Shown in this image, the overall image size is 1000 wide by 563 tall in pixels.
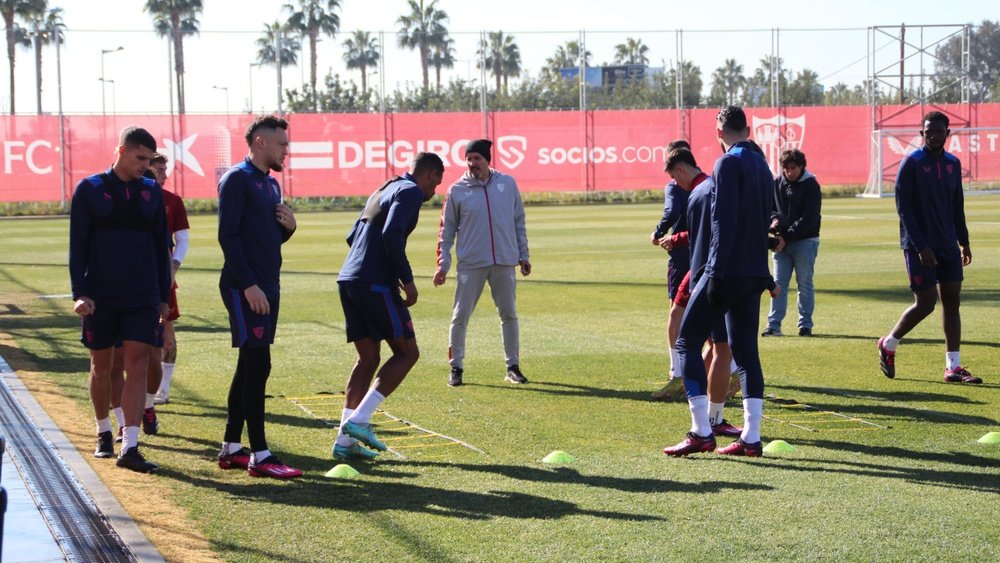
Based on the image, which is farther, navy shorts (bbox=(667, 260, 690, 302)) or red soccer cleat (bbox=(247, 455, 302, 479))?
navy shorts (bbox=(667, 260, 690, 302))

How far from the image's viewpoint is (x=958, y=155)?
52000mm

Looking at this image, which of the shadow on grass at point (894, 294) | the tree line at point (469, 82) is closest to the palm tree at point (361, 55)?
the tree line at point (469, 82)

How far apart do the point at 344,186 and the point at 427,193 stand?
42.9 metres

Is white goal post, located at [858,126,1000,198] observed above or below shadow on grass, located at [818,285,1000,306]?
above

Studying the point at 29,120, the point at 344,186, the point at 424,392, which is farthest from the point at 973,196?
the point at 424,392

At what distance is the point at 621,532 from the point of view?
236 inches

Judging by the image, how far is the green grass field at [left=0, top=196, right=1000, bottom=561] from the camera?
5.92m

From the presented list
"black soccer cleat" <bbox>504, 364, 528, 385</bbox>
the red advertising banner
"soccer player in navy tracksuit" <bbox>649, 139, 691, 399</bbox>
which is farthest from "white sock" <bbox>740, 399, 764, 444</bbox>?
the red advertising banner

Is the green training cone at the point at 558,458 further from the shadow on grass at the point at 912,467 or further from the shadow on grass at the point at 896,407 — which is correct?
the shadow on grass at the point at 896,407

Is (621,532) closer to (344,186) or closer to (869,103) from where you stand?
(344,186)

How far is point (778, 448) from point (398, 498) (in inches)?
98.6

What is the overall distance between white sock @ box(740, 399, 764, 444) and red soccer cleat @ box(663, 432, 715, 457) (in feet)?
0.71

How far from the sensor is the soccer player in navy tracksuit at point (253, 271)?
7.26 m

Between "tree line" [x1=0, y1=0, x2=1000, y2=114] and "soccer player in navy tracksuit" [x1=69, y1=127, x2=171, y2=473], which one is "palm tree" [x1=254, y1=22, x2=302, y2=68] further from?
"soccer player in navy tracksuit" [x1=69, y1=127, x2=171, y2=473]
